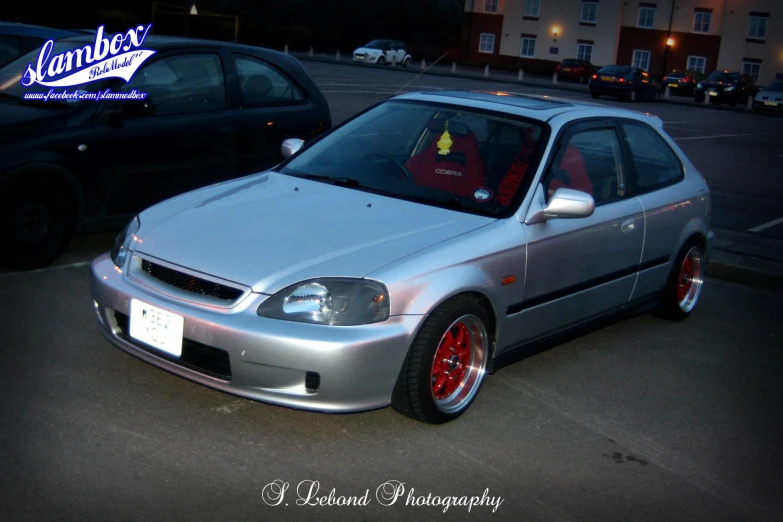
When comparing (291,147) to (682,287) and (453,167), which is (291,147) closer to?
(453,167)

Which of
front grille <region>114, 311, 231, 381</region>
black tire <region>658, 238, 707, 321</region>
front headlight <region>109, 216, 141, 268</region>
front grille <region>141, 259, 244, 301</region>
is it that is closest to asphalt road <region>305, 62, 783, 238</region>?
black tire <region>658, 238, 707, 321</region>

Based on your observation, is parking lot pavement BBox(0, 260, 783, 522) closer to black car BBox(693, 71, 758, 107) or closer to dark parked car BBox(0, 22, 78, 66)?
dark parked car BBox(0, 22, 78, 66)

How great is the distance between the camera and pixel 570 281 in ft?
16.6

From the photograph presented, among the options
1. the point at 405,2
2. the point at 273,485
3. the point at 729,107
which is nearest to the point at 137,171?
the point at 273,485

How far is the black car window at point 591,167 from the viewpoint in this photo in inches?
202

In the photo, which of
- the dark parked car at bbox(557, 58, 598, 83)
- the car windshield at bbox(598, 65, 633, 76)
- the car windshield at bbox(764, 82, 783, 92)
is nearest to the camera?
the car windshield at bbox(598, 65, 633, 76)

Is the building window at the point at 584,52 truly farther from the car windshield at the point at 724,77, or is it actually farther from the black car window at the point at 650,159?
the black car window at the point at 650,159

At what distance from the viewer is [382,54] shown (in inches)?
1992

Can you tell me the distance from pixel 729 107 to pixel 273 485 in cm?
4041

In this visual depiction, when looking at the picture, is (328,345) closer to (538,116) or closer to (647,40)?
(538,116)

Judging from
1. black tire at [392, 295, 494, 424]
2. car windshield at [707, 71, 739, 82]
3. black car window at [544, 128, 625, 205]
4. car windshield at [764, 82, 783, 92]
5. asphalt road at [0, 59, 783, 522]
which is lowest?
asphalt road at [0, 59, 783, 522]

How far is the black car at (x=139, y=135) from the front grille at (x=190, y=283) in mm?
2379

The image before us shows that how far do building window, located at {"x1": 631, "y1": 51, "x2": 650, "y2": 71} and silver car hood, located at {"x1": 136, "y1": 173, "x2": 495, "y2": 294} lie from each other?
195ft

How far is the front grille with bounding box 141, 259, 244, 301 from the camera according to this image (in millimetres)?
4019
